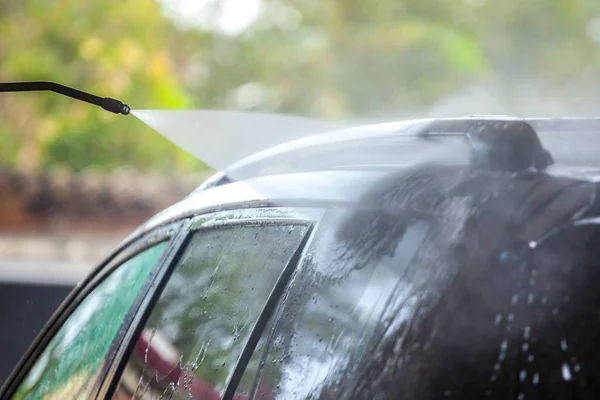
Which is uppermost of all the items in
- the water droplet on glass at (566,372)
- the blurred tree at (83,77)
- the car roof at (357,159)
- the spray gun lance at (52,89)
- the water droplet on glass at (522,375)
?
the blurred tree at (83,77)

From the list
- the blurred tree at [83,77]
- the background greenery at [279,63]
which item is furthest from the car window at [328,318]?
the background greenery at [279,63]

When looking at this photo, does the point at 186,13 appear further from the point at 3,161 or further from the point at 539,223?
the point at 539,223

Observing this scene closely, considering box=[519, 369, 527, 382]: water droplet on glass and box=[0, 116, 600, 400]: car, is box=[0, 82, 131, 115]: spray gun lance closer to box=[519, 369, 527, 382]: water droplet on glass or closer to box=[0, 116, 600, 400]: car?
box=[0, 116, 600, 400]: car

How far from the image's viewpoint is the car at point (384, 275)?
1.00 meters

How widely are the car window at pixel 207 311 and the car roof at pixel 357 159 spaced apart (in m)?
0.07

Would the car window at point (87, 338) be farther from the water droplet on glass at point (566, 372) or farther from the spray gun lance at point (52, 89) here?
the water droplet on glass at point (566, 372)

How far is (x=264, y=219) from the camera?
1.58 m

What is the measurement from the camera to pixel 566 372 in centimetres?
95

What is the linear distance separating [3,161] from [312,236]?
19165 millimetres

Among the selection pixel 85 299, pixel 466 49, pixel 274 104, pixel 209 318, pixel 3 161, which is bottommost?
pixel 209 318

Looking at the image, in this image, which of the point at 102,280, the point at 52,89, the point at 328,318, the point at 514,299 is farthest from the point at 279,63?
the point at 514,299

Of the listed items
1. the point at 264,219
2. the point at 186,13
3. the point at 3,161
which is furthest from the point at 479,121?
the point at 186,13

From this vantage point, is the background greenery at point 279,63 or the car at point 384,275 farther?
the background greenery at point 279,63

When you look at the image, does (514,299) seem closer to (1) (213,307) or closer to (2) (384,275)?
(2) (384,275)
